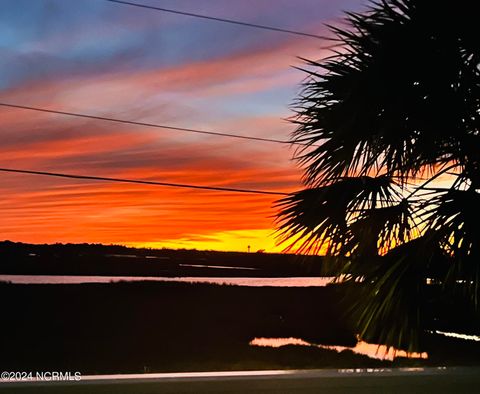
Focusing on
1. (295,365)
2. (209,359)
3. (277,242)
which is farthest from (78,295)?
(277,242)

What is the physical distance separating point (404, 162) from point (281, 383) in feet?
6.36

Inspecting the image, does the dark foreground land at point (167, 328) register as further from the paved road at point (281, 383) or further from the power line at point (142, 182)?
the paved road at point (281, 383)

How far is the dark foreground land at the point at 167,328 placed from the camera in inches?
612

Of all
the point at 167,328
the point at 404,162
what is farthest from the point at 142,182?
the point at 167,328

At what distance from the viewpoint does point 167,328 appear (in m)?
19.0

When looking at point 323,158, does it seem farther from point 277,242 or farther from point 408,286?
point 408,286

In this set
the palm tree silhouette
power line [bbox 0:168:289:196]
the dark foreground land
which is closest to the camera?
the palm tree silhouette

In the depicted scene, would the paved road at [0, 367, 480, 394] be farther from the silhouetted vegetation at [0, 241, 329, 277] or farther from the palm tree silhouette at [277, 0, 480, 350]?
the silhouetted vegetation at [0, 241, 329, 277]

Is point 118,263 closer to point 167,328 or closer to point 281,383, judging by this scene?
point 167,328

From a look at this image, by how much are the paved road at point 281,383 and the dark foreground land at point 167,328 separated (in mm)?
10532

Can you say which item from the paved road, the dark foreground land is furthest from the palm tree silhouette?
the dark foreground land

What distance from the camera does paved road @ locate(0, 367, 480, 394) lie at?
145 inches

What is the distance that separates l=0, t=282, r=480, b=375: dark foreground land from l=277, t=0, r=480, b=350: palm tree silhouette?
9605 mm

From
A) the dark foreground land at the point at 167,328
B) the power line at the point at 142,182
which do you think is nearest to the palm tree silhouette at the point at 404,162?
the power line at the point at 142,182
